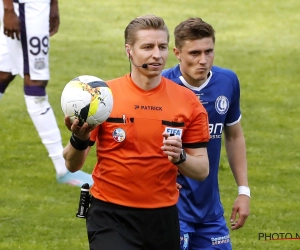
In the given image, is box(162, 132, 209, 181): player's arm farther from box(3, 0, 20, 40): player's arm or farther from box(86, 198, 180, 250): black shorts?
box(3, 0, 20, 40): player's arm

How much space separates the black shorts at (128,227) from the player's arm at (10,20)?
15.2ft

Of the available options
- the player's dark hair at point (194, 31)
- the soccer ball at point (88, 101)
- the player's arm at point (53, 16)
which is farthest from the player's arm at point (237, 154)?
the player's arm at point (53, 16)

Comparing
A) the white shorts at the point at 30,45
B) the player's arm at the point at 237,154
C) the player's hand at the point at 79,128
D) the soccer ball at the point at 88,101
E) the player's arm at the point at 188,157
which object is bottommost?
the white shorts at the point at 30,45

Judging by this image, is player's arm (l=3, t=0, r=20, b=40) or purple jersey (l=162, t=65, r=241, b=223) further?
player's arm (l=3, t=0, r=20, b=40)

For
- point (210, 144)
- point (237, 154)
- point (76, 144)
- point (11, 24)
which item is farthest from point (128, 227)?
point (11, 24)

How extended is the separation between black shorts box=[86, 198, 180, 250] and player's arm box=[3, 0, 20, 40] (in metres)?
4.63

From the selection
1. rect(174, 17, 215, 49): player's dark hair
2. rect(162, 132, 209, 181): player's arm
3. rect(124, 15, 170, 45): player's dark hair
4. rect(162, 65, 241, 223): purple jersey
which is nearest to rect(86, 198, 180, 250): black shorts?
rect(162, 132, 209, 181): player's arm

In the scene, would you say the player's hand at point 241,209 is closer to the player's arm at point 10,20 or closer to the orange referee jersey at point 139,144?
the orange referee jersey at point 139,144

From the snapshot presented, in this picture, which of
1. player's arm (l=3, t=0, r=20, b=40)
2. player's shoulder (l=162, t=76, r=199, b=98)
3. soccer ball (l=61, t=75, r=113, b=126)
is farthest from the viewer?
player's arm (l=3, t=0, r=20, b=40)

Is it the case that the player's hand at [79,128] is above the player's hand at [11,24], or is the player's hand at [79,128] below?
above

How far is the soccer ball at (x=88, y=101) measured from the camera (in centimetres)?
520

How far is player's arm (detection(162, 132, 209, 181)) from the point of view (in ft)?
17.2

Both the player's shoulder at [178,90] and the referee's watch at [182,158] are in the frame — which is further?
the player's shoulder at [178,90]

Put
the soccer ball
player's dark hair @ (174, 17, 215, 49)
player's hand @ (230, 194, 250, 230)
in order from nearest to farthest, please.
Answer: the soccer ball
player's dark hair @ (174, 17, 215, 49)
player's hand @ (230, 194, 250, 230)
